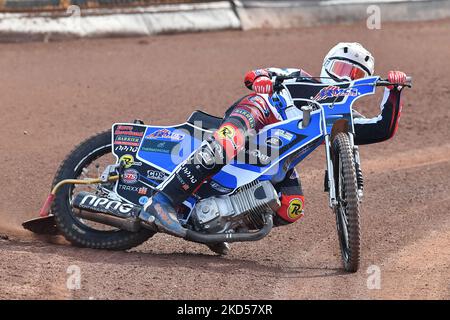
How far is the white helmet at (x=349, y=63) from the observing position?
7273 millimetres

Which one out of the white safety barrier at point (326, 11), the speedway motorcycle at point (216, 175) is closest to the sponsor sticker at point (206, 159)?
the speedway motorcycle at point (216, 175)

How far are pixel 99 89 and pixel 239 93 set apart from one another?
5.77 feet

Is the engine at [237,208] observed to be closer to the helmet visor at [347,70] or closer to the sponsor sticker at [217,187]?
the sponsor sticker at [217,187]

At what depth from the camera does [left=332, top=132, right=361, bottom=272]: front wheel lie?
6488mm

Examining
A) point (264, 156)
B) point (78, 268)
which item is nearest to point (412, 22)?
point (264, 156)

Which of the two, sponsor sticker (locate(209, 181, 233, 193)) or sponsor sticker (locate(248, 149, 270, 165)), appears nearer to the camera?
sponsor sticker (locate(248, 149, 270, 165))

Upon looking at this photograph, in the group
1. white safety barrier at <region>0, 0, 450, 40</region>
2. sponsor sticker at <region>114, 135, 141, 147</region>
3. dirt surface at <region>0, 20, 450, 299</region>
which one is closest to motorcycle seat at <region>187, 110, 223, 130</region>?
sponsor sticker at <region>114, 135, 141, 147</region>

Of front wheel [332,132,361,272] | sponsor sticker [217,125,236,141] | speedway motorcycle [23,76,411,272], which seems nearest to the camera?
front wheel [332,132,361,272]

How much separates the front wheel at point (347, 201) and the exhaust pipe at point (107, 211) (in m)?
1.45

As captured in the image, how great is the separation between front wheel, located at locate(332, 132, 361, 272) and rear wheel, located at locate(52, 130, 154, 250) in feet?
4.63

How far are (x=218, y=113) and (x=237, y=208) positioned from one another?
463 centimetres

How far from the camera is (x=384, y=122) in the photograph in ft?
23.5

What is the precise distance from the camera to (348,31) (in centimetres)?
1509

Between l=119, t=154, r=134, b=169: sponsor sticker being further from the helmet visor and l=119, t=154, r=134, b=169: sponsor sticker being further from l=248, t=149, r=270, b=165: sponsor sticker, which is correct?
the helmet visor
